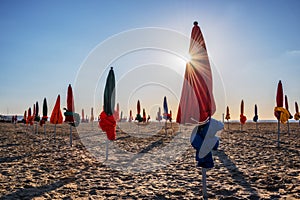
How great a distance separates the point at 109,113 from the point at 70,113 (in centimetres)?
251

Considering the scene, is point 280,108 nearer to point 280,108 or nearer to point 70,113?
point 280,108

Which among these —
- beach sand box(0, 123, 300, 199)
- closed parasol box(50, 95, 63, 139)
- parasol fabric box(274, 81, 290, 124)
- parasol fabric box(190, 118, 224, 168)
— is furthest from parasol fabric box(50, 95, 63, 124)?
parasol fabric box(274, 81, 290, 124)

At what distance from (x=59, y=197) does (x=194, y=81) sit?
3125mm

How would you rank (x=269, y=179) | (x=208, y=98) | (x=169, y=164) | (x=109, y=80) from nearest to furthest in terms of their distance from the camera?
(x=208, y=98) < (x=269, y=179) < (x=169, y=164) < (x=109, y=80)

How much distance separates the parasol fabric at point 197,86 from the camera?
12.7 feet

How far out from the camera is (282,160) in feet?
23.3

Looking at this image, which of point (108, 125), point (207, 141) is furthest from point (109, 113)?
point (207, 141)

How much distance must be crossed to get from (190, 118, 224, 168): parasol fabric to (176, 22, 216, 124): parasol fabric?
155mm

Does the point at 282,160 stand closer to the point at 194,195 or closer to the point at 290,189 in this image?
the point at 290,189

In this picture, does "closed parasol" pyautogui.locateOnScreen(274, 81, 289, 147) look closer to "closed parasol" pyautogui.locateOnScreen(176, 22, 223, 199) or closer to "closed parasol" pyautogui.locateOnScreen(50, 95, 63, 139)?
"closed parasol" pyautogui.locateOnScreen(176, 22, 223, 199)

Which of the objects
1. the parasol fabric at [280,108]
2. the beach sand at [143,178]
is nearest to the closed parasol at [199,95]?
the beach sand at [143,178]

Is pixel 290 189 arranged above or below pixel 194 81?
below

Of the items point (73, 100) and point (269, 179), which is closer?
point (269, 179)

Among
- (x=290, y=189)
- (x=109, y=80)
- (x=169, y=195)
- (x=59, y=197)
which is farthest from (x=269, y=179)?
(x=109, y=80)
